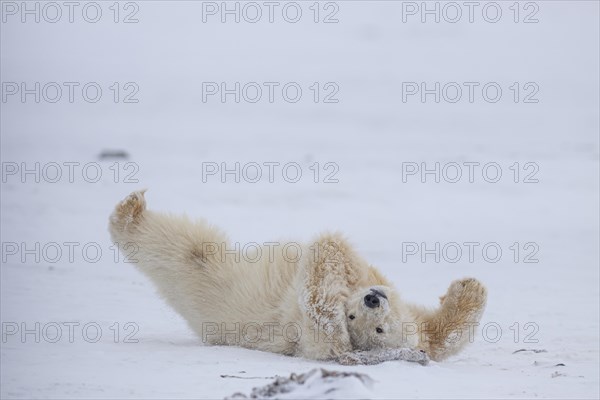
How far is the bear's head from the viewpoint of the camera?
6688 millimetres

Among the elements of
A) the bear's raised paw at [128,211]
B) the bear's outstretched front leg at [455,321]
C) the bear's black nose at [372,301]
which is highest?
the bear's raised paw at [128,211]

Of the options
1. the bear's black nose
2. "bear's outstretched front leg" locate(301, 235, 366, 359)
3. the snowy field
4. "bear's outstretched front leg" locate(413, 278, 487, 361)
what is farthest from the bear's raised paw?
"bear's outstretched front leg" locate(413, 278, 487, 361)

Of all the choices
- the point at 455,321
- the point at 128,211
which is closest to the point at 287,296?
the point at 455,321

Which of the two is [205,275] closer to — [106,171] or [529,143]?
[106,171]

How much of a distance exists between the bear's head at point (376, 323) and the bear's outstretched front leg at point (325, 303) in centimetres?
8

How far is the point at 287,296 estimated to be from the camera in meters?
7.02

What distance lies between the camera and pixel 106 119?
34.6 m

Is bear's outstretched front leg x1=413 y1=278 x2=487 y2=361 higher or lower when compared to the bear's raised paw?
lower

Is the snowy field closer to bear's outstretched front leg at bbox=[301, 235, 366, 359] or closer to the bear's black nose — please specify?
bear's outstretched front leg at bbox=[301, 235, 366, 359]

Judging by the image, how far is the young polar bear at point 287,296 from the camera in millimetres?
6715

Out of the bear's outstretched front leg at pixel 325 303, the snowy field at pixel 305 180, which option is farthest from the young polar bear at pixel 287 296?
the snowy field at pixel 305 180

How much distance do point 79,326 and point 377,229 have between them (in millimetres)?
8126

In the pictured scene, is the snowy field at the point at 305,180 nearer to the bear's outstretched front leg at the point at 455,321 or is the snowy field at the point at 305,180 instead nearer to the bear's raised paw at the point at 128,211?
the bear's outstretched front leg at the point at 455,321

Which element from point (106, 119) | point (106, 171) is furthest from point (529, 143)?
point (106, 119)
